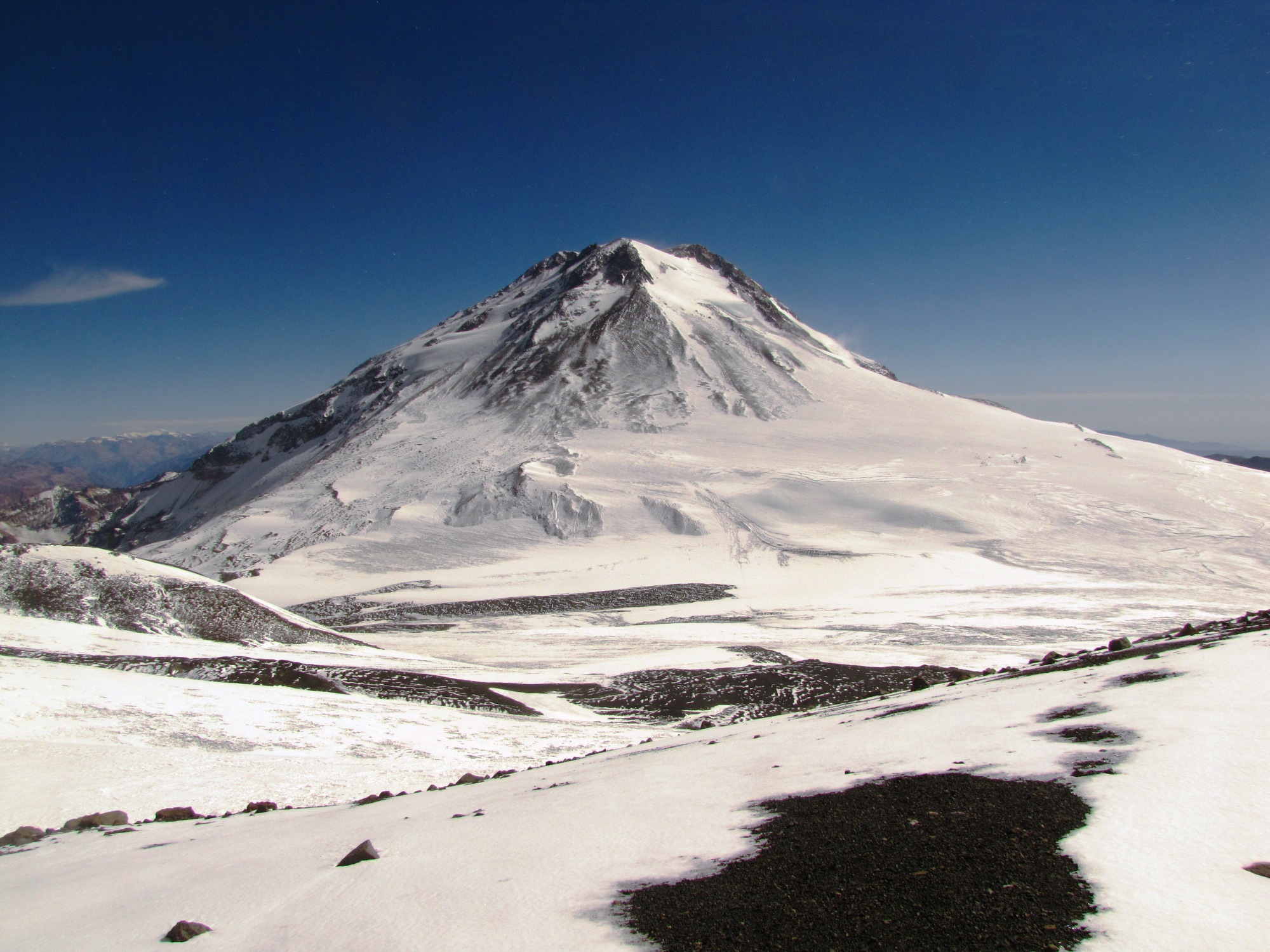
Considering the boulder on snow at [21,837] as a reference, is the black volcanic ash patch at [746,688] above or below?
below

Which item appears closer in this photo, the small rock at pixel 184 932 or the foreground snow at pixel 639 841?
the foreground snow at pixel 639 841

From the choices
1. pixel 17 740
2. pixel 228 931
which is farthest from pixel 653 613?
pixel 228 931

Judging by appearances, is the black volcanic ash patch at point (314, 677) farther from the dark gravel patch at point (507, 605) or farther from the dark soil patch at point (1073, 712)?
the dark gravel patch at point (507, 605)

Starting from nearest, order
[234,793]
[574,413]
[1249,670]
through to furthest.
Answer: [1249,670] → [234,793] → [574,413]

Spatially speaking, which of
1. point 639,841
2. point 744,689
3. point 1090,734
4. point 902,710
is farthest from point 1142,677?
point 744,689

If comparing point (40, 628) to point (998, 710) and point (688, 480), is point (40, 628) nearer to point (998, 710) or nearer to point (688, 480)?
point (998, 710)

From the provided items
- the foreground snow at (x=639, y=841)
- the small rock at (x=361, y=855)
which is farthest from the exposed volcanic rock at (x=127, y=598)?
the small rock at (x=361, y=855)
